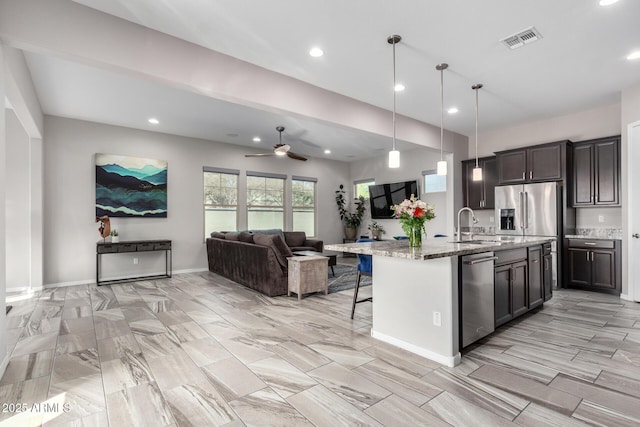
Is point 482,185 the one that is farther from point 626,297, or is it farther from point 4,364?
point 4,364

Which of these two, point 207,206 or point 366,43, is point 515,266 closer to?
point 366,43

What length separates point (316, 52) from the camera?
3459 mm

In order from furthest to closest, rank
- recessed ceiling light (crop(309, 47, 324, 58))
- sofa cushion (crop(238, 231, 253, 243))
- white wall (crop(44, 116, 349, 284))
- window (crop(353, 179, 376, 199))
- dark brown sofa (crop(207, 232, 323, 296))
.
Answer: window (crop(353, 179, 376, 199)), white wall (crop(44, 116, 349, 284)), sofa cushion (crop(238, 231, 253, 243)), dark brown sofa (crop(207, 232, 323, 296)), recessed ceiling light (crop(309, 47, 324, 58))

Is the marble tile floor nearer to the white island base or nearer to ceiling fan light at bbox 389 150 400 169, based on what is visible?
the white island base

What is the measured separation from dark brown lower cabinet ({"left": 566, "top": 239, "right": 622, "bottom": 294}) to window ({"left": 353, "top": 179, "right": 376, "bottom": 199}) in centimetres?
501

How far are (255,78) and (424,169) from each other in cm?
531

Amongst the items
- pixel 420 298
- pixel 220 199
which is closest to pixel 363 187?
pixel 220 199

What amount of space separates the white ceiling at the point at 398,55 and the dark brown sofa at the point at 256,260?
2.14 m

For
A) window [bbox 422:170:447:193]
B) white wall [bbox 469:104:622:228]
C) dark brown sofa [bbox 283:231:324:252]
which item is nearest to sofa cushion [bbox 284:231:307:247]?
dark brown sofa [bbox 283:231:324:252]

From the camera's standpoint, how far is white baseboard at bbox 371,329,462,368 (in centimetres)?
255

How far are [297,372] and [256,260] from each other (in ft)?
8.98

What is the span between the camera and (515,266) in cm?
340

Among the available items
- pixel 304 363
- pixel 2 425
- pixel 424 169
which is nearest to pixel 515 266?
pixel 304 363

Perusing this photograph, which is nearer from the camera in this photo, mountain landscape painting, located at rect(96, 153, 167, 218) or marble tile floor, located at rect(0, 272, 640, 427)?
marble tile floor, located at rect(0, 272, 640, 427)
